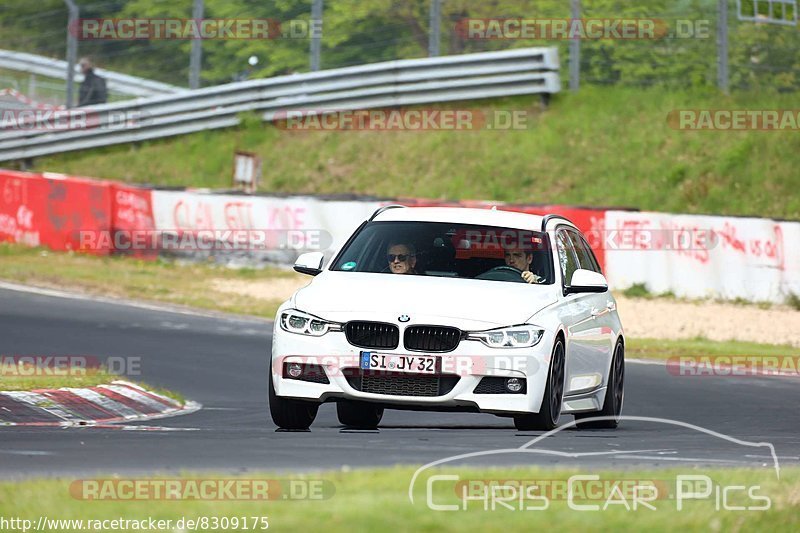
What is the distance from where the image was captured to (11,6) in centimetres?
3781

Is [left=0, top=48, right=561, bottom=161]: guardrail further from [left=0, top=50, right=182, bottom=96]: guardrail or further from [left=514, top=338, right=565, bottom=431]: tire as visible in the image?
[left=514, top=338, right=565, bottom=431]: tire

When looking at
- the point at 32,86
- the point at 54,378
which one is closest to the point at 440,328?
the point at 54,378

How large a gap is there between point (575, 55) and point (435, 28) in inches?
104

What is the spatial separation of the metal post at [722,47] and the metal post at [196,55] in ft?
33.9

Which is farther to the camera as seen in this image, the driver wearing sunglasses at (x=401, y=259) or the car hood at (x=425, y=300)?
the driver wearing sunglasses at (x=401, y=259)

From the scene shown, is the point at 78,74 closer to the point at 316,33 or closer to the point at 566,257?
the point at 316,33

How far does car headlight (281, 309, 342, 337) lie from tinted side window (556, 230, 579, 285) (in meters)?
1.97

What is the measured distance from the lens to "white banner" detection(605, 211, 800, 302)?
21203mm

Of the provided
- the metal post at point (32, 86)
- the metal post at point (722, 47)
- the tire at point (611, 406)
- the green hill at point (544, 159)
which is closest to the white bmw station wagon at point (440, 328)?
the tire at point (611, 406)

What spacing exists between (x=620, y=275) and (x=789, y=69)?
6588 millimetres

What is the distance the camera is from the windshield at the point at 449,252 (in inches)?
424

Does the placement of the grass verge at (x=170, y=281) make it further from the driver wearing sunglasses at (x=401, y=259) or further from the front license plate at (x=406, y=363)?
the front license plate at (x=406, y=363)

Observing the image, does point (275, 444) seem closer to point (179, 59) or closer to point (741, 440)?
point (741, 440)

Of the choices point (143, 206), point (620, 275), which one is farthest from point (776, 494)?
point (143, 206)
